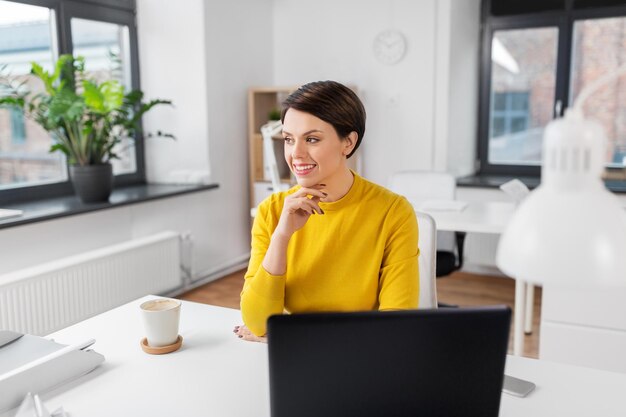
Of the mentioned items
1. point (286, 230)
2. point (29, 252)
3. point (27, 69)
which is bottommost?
point (29, 252)

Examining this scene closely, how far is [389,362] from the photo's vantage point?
Answer: 825 mm

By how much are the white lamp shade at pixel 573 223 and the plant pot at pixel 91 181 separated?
10.5ft

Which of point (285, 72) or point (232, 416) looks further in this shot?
point (285, 72)

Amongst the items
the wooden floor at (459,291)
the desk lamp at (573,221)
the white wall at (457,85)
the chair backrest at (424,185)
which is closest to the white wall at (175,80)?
the wooden floor at (459,291)

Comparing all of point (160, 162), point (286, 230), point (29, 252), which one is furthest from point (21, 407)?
point (160, 162)

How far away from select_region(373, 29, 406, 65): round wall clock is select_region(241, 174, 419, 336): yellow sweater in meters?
3.25

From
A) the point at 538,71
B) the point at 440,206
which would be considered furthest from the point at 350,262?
the point at 538,71

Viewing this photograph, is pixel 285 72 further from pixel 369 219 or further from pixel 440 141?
pixel 369 219

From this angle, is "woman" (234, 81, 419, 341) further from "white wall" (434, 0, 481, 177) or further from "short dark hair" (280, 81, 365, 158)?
"white wall" (434, 0, 481, 177)

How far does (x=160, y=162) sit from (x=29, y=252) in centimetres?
140

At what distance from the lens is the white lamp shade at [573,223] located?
1.76 feet

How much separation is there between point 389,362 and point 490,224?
7.18 ft

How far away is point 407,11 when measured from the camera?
443 cm

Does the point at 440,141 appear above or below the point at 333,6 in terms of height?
below
